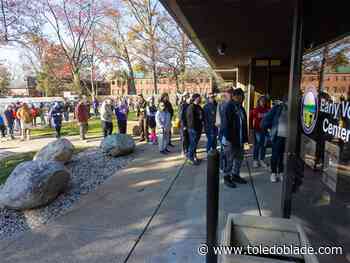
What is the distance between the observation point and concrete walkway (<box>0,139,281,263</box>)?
2.86 meters

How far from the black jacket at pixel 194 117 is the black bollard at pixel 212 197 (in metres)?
4.07

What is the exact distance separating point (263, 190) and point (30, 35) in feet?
46.6

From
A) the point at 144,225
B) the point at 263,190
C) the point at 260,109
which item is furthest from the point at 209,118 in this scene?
the point at 144,225

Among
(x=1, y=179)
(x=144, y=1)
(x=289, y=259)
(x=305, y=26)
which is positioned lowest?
(x=1, y=179)

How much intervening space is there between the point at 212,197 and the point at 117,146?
219 inches

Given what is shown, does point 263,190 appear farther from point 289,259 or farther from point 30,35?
point 30,35

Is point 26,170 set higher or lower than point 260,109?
lower

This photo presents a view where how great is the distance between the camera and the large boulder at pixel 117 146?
23.3 ft

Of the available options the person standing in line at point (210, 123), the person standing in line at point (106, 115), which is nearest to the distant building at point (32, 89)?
the person standing in line at point (106, 115)

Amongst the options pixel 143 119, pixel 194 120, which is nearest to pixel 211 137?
pixel 194 120

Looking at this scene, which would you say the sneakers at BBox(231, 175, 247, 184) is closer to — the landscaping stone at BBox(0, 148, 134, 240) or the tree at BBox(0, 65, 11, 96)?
the landscaping stone at BBox(0, 148, 134, 240)

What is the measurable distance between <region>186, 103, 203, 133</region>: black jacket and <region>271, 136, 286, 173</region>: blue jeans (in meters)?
1.82

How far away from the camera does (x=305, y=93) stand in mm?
2984

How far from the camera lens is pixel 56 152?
20.6ft
